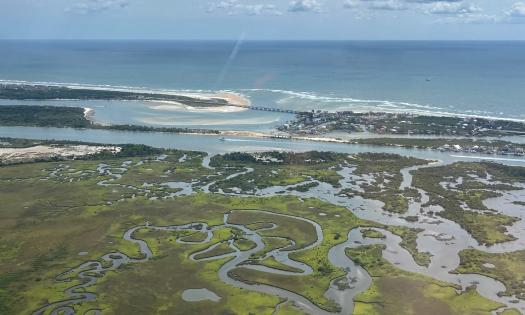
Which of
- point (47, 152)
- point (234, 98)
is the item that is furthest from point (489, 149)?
point (47, 152)

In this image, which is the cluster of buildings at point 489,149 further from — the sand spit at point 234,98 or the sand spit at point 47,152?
the sand spit at point 234,98

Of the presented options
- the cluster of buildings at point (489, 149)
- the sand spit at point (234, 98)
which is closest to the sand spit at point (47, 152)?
the sand spit at point (234, 98)

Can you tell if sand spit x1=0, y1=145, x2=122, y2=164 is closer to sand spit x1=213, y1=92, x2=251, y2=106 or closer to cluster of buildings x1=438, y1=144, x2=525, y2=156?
sand spit x1=213, y1=92, x2=251, y2=106

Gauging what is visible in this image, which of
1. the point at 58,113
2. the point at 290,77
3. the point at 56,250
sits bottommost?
the point at 56,250

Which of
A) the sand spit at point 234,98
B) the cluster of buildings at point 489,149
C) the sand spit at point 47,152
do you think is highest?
the sand spit at point 234,98

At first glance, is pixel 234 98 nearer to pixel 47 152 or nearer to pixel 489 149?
pixel 47 152

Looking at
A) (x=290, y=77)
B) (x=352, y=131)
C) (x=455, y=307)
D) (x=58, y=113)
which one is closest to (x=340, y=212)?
(x=455, y=307)

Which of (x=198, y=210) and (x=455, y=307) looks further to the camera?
(x=198, y=210)

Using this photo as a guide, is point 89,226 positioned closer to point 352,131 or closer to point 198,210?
point 198,210

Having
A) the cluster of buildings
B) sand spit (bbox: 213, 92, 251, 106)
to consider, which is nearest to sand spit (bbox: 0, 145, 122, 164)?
sand spit (bbox: 213, 92, 251, 106)
